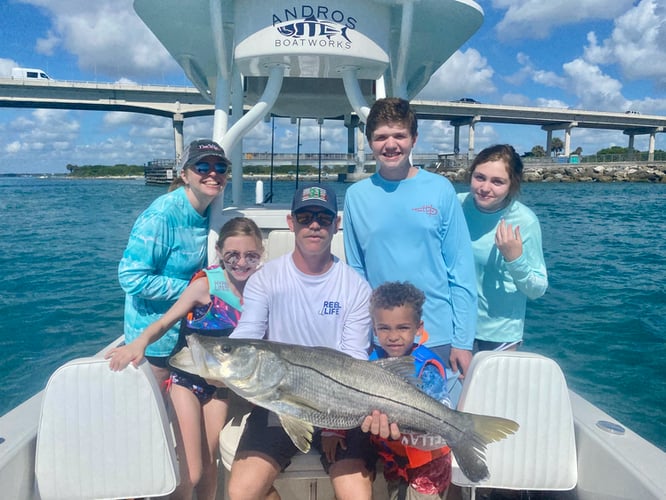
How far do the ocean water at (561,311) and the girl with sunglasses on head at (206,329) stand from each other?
529cm

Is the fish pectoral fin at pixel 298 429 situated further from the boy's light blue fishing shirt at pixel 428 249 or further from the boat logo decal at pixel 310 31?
the boat logo decal at pixel 310 31

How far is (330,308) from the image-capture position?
103 inches

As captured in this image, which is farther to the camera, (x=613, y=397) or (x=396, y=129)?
(x=613, y=397)

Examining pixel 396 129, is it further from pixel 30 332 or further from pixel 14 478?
pixel 30 332

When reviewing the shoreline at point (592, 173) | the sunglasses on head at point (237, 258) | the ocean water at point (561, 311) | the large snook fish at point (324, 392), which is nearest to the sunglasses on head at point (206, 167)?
the sunglasses on head at point (237, 258)

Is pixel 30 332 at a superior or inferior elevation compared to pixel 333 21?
inferior

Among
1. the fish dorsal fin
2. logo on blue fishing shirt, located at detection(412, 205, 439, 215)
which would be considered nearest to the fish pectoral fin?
the fish dorsal fin

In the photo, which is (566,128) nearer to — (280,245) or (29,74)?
(29,74)

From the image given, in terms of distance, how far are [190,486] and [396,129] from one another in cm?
241

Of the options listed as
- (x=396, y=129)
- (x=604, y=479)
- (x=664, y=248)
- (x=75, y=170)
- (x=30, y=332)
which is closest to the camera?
(x=604, y=479)

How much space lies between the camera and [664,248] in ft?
56.1

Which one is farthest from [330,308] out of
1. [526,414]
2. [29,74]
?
[29,74]

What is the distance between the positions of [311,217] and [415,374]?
1.00m

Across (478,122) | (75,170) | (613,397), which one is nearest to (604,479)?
(613,397)
